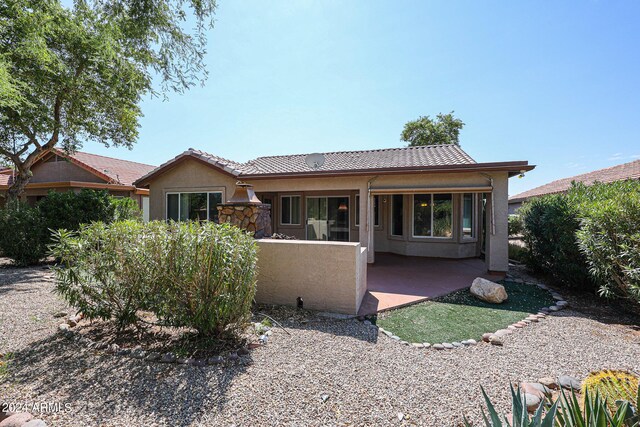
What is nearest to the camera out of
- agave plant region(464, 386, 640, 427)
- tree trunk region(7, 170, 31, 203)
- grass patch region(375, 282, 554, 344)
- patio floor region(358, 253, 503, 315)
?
agave plant region(464, 386, 640, 427)

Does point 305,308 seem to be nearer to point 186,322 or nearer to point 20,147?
point 186,322

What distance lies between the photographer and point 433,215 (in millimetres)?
12453

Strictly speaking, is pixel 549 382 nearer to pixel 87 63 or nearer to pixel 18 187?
pixel 87 63

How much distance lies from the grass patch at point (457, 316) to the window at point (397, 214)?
6018 millimetres

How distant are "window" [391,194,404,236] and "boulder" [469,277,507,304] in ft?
20.6

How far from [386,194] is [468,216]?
475 cm

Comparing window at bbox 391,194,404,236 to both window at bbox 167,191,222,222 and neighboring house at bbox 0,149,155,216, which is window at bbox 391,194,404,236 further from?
neighboring house at bbox 0,149,155,216

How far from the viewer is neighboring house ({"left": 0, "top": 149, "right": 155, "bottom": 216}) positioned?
18.1 meters

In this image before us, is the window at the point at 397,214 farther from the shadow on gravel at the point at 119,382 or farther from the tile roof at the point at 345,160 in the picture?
the shadow on gravel at the point at 119,382

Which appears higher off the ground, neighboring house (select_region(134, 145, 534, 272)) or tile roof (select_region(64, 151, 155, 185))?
tile roof (select_region(64, 151, 155, 185))

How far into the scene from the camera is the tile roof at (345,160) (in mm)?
11406

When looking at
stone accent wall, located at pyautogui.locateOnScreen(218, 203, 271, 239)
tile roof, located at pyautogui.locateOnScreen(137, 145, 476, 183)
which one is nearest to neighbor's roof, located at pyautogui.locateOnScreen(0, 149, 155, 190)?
tile roof, located at pyautogui.locateOnScreen(137, 145, 476, 183)

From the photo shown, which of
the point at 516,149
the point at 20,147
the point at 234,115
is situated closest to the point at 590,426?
the point at 234,115

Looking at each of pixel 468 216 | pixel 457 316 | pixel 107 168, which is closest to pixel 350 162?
pixel 468 216
